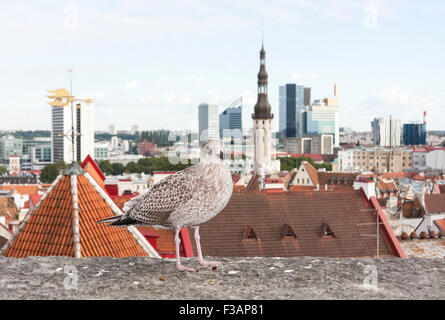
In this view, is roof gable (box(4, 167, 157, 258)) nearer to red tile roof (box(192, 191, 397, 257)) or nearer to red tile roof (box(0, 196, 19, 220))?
red tile roof (box(192, 191, 397, 257))

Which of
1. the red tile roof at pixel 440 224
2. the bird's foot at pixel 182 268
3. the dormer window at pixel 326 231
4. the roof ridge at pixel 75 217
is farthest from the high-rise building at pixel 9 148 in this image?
the bird's foot at pixel 182 268

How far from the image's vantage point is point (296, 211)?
1909 cm

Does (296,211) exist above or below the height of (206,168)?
below

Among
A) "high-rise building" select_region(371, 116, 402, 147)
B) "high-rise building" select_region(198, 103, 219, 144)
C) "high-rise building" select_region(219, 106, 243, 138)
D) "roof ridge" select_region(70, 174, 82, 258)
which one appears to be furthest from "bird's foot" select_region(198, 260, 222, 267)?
"high-rise building" select_region(371, 116, 402, 147)

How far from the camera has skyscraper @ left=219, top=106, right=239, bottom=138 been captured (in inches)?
344

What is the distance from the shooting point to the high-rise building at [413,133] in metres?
143

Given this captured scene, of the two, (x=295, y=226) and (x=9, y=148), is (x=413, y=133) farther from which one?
(x=295, y=226)

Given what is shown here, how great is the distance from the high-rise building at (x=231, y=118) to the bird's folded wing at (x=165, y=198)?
A: 10.5ft

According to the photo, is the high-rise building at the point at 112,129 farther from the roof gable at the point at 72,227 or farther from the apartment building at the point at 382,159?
the roof gable at the point at 72,227

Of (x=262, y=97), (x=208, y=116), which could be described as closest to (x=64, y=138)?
(x=262, y=97)

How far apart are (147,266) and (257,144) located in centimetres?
9492

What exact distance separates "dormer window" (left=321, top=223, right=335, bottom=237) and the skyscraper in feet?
31.3
